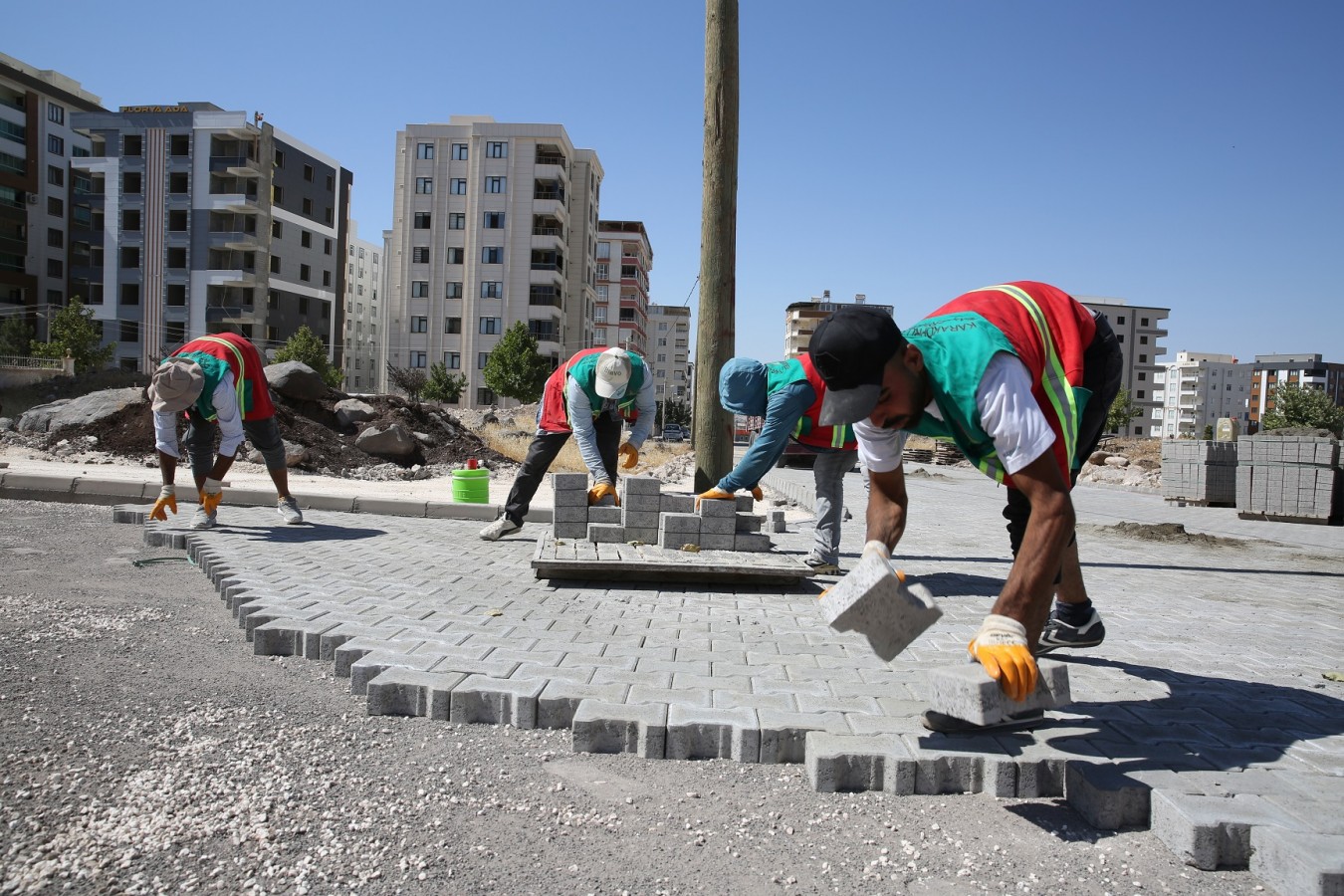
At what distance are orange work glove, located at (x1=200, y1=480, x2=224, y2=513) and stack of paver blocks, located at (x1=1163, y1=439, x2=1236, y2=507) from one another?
15.7 meters

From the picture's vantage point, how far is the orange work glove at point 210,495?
23.7 ft

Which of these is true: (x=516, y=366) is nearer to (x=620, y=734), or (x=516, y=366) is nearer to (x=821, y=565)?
(x=821, y=565)

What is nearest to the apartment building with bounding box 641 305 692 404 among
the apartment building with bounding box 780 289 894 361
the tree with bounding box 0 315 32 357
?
the apartment building with bounding box 780 289 894 361

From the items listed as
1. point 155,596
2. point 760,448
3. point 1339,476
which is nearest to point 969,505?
point 1339,476

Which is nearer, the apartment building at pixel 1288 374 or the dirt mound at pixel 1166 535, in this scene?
the dirt mound at pixel 1166 535

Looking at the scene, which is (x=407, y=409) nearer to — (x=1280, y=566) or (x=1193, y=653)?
(x=1280, y=566)

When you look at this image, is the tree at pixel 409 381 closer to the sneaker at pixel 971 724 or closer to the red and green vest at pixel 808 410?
the red and green vest at pixel 808 410

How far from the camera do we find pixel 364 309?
109 m

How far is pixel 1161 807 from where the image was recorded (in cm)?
236

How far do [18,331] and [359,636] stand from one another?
56.1m

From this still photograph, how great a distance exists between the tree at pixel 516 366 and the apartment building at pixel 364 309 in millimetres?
49108

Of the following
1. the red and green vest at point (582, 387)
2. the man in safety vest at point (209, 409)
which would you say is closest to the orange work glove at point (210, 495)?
the man in safety vest at point (209, 409)

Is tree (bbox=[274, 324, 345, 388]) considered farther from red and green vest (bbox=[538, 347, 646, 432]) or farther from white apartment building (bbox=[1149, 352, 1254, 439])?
white apartment building (bbox=[1149, 352, 1254, 439])

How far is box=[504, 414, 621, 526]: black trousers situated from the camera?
7.04 meters
